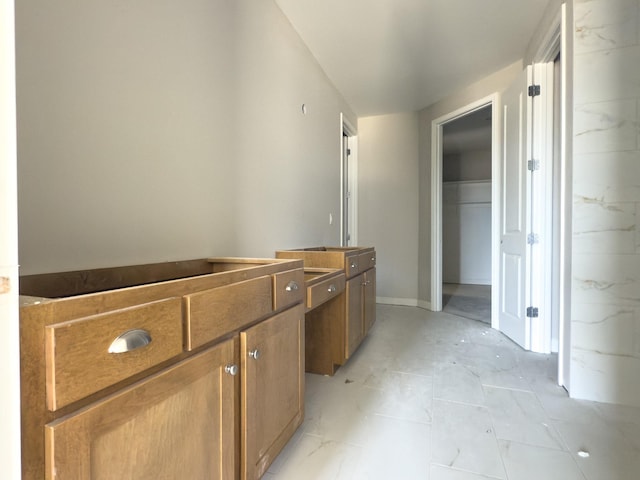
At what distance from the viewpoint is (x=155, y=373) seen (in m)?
0.69

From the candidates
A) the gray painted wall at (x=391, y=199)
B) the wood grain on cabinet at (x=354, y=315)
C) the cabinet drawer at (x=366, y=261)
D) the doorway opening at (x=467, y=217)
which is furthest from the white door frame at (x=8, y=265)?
the doorway opening at (x=467, y=217)

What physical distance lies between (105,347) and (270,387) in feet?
2.35

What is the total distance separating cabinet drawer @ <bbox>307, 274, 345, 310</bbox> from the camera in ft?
5.21

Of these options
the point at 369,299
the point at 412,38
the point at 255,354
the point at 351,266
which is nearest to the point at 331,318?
the point at 351,266

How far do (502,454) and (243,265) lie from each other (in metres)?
1.40

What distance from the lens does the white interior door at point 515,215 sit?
2.67m

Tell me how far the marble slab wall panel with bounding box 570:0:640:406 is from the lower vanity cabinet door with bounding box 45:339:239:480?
201 centimetres

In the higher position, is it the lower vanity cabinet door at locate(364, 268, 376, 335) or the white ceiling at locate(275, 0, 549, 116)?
the white ceiling at locate(275, 0, 549, 116)

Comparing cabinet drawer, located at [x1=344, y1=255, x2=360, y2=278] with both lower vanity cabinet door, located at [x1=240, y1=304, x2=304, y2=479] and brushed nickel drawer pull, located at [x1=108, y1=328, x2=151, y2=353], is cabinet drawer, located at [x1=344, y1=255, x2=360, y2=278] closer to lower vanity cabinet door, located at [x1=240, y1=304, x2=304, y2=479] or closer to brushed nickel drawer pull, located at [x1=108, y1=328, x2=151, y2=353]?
lower vanity cabinet door, located at [x1=240, y1=304, x2=304, y2=479]

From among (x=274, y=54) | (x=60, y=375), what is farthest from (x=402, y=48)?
(x=60, y=375)

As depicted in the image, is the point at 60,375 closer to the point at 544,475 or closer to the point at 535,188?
the point at 544,475

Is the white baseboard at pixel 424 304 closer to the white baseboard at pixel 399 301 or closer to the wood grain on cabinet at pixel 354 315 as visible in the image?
the white baseboard at pixel 399 301

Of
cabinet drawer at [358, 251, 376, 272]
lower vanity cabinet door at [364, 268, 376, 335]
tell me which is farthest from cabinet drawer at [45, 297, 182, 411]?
lower vanity cabinet door at [364, 268, 376, 335]

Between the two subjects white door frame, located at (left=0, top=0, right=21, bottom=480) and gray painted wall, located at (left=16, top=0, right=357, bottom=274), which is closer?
white door frame, located at (left=0, top=0, right=21, bottom=480)
